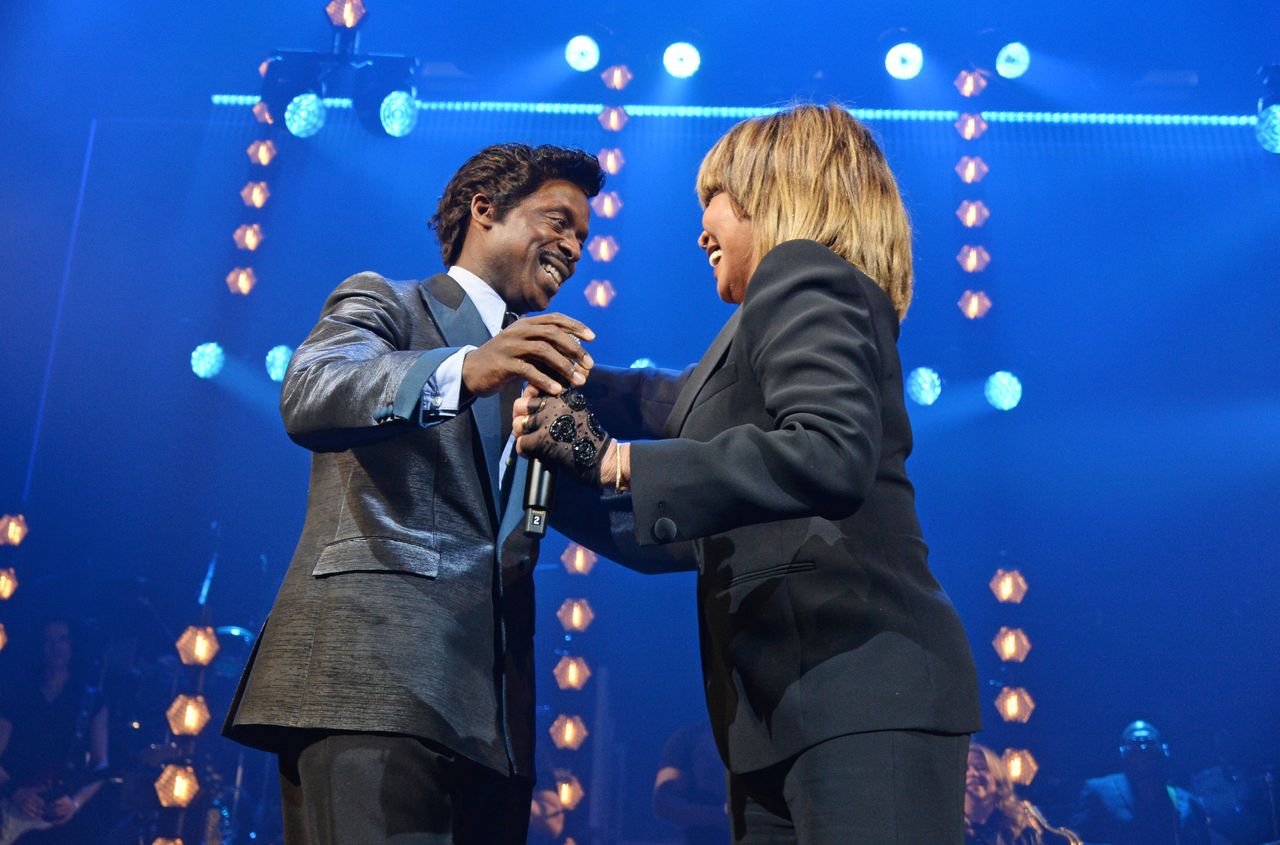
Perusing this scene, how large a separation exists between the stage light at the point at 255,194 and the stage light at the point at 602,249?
69.3 inches

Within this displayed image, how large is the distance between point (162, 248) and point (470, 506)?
483cm

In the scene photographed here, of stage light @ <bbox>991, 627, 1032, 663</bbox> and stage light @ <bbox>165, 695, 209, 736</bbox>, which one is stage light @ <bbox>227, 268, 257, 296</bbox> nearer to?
stage light @ <bbox>165, 695, 209, 736</bbox>

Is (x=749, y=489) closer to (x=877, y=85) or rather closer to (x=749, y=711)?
(x=749, y=711)

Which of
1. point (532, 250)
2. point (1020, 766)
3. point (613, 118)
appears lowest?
point (1020, 766)

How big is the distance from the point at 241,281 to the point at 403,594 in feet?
14.3

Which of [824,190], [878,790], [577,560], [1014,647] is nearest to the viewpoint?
[878,790]

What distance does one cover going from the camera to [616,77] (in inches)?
215

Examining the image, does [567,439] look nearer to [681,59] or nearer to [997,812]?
[997,812]

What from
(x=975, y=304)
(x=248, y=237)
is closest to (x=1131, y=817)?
(x=975, y=304)

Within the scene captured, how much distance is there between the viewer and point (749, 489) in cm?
110

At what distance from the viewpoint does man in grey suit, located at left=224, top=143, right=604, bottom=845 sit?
140 centimetres

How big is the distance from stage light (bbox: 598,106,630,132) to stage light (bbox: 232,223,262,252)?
1905 mm

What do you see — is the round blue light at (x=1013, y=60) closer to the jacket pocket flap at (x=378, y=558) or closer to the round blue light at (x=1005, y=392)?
the round blue light at (x=1005, y=392)

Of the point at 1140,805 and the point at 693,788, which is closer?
the point at 693,788
